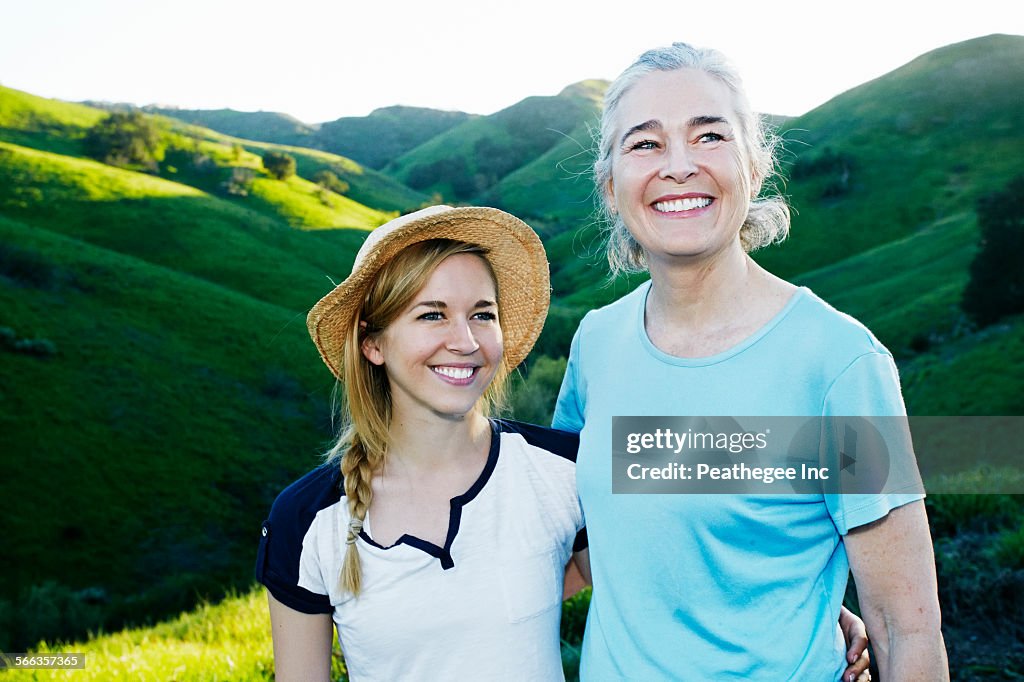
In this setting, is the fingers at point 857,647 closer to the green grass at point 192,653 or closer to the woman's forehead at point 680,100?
the woman's forehead at point 680,100

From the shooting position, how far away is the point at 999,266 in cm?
2539

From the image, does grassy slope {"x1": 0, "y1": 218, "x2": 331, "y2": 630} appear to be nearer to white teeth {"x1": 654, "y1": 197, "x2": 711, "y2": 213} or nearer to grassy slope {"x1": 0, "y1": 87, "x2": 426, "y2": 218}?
white teeth {"x1": 654, "y1": 197, "x2": 711, "y2": 213}

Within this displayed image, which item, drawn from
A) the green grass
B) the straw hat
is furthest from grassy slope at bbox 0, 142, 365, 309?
the straw hat

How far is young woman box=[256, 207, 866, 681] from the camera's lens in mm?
2424

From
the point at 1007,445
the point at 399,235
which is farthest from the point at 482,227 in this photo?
the point at 1007,445

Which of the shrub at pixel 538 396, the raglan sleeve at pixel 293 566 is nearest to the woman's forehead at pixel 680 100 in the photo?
the raglan sleeve at pixel 293 566

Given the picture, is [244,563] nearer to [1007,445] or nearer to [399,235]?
[399,235]

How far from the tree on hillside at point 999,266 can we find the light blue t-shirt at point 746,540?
2786 centimetres

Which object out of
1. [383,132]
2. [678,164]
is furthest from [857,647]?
[383,132]

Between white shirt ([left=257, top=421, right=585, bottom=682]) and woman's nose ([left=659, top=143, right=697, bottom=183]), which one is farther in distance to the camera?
white shirt ([left=257, top=421, right=585, bottom=682])

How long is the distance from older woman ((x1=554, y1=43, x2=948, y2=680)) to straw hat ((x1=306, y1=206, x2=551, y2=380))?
0.57 meters

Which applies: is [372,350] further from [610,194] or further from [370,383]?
[610,194]

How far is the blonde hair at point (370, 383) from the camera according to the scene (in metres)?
2.56

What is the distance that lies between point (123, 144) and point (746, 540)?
57.3 meters
